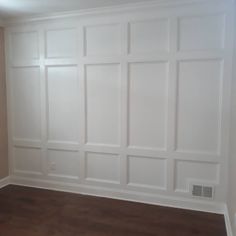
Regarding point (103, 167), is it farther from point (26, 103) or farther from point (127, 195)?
point (26, 103)

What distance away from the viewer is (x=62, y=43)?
11.6 ft

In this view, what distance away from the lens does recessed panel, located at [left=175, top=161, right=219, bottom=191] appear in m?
3.02

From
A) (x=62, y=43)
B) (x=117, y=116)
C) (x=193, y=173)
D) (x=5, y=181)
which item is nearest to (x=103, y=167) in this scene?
(x=117, y=116)

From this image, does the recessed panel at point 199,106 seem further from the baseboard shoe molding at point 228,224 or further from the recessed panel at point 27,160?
the recessed panel at point 27,160

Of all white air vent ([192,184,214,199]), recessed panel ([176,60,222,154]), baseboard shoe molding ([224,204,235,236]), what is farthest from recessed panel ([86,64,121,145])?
baseboard shoe molding ([224,204,235,236])

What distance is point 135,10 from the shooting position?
313cm

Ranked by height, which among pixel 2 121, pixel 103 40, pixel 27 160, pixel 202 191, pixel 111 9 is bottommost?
pixel 202 191

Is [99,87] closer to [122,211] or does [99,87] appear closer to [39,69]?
[39,69]

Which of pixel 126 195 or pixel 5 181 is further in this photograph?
pixel 5 181

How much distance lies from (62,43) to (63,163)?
167 centimetres

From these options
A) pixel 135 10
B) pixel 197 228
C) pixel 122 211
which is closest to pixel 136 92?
pixel 135 10

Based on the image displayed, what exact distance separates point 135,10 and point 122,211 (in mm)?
2400

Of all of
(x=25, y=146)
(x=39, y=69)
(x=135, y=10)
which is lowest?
(x=25, y=146)

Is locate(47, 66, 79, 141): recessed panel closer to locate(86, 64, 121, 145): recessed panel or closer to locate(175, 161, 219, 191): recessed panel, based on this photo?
locate(86, 64, 121, 145): recessed panel
